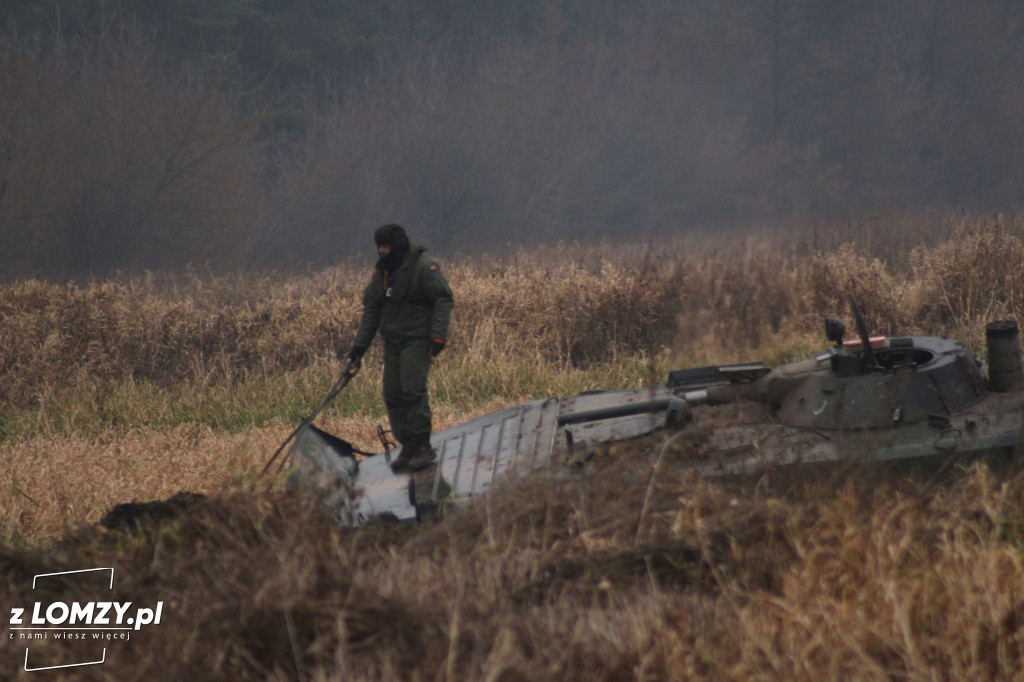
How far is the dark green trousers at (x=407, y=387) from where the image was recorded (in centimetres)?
649

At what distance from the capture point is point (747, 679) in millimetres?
3045

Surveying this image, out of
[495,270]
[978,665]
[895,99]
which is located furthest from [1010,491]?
[895,99]

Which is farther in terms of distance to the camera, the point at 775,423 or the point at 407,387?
the point at 407,387

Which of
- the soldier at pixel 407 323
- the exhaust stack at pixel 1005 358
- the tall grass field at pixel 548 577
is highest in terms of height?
the soldier at pixel 407 323

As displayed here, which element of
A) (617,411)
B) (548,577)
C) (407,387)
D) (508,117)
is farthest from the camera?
(508,117)

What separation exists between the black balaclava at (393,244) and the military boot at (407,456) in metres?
1.33

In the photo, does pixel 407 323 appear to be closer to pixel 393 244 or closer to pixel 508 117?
pixel 393 244

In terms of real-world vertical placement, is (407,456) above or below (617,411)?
below

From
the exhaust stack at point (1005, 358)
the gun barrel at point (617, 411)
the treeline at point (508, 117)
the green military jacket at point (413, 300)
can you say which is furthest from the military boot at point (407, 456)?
the treeline at point (508, 117)

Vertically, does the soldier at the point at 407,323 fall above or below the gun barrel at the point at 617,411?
above

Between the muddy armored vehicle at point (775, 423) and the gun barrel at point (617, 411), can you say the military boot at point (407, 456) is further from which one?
the gun barrel at point (617, 411)

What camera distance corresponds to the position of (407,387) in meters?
6.53

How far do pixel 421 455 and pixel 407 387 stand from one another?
0.59m

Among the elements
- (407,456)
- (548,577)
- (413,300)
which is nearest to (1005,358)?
(548,577)
